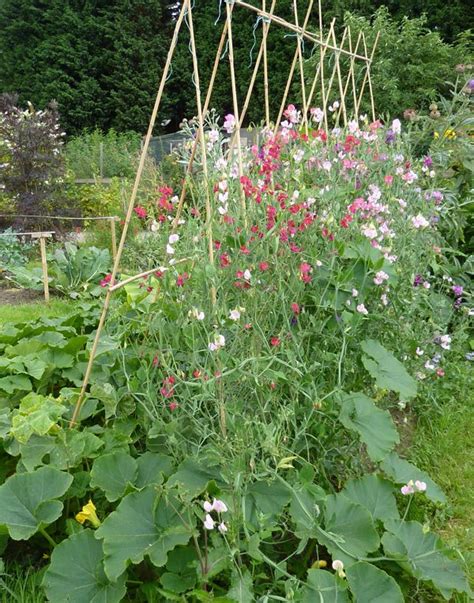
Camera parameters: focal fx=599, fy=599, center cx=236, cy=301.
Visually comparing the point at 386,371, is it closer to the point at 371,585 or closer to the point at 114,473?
the point at 371,585

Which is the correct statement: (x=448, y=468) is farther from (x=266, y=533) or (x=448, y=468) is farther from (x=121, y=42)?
(x=121, y=42)

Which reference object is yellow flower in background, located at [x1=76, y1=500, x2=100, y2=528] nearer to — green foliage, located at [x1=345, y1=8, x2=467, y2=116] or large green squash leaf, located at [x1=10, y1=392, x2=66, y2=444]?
large green squash leaf, located at [x1=10, y1=392, x2=66, y2=444]

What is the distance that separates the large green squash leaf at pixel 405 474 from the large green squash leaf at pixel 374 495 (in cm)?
9

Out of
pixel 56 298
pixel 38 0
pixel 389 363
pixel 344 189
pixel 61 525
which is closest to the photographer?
pixel 61 525

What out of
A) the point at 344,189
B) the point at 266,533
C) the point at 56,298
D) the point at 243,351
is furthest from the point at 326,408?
the point at 56,298

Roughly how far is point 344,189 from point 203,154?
1.97 ft

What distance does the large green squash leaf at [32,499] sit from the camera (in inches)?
63.4

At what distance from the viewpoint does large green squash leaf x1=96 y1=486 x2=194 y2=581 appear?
4.76ft

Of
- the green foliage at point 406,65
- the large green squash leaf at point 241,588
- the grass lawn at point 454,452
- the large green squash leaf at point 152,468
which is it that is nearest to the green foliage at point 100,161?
the green foliage at point 406,65

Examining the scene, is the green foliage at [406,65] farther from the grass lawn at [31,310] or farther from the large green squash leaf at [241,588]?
the large green squash leaf at [241,588]

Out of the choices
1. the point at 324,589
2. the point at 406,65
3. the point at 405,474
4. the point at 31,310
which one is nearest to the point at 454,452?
the point at 405,474

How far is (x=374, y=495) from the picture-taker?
1775mm

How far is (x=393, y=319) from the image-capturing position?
2.32 metres

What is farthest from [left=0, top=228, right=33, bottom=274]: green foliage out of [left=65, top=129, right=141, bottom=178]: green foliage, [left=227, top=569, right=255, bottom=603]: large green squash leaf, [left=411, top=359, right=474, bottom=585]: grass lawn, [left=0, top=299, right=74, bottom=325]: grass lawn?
[left=227, top=569, right=255, bottom=603]: large green squash leaf
